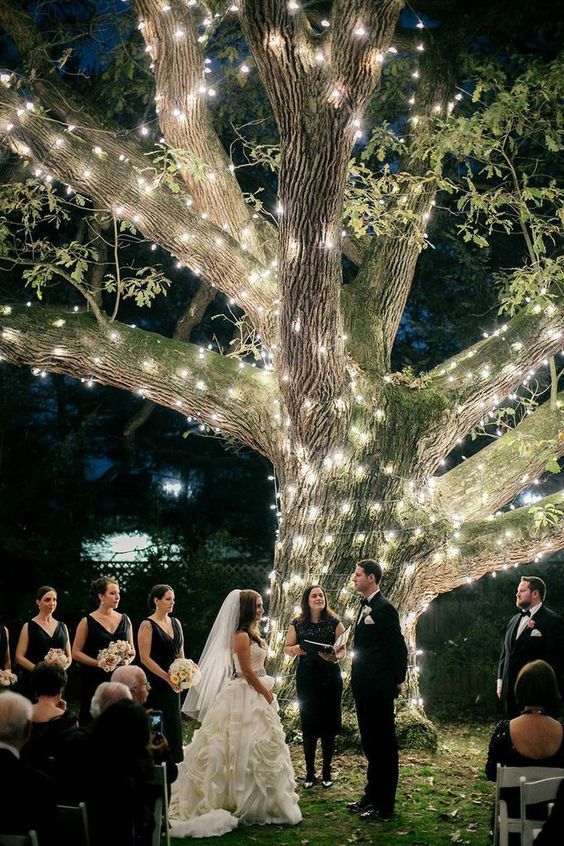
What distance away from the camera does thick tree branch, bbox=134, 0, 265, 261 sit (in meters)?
8.07

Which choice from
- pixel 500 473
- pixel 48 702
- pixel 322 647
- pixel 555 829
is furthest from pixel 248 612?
pixel 500 473

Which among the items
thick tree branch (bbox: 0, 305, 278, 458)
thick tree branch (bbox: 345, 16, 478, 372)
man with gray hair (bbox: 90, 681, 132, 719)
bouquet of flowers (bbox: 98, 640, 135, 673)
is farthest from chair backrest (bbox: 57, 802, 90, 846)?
thick tree branch (bbox: 345, 16, 478, 372)

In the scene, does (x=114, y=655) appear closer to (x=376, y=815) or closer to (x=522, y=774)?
(x=376, y=815)

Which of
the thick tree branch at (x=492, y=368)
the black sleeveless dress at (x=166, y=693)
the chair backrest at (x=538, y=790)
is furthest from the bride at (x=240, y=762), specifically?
the thick tree branch at (x=492, y=368)

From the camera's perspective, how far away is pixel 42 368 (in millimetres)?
8617

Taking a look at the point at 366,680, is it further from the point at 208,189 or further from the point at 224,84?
the point at 224,84

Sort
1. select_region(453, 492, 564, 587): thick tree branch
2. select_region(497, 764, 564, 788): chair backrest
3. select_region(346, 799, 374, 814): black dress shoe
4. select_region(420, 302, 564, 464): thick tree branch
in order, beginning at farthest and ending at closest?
1. select_region(420, 302, 564, 464): thick tree branch
2. select_region(453, 492, 564, 587): thick tree branch
3. select_region(346, 799, 374, 814): black dress shoe
4. select_region(497, 764, 564, 788): chair backrest

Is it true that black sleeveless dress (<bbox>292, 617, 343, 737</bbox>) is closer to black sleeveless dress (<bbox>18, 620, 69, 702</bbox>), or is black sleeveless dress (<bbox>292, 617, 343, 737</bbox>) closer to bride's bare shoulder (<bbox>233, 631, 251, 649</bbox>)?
bride's bare shoulder (<bbox>233, 631, 251, 649</bbox>)

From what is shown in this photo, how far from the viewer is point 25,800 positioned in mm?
3406

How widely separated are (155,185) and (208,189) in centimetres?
90

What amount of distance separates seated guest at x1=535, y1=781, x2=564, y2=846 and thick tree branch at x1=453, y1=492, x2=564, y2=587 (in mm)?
5460

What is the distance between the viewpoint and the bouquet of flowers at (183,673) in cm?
619

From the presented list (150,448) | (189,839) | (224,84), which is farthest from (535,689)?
(150,448)

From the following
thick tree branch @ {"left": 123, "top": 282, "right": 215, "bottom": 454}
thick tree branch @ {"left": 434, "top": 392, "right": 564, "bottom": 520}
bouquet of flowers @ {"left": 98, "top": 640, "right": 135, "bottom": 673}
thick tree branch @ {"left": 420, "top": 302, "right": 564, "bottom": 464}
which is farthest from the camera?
thick tree branch @ {"left": 123, "top": 282, "right": 215, "bottom": 454}
